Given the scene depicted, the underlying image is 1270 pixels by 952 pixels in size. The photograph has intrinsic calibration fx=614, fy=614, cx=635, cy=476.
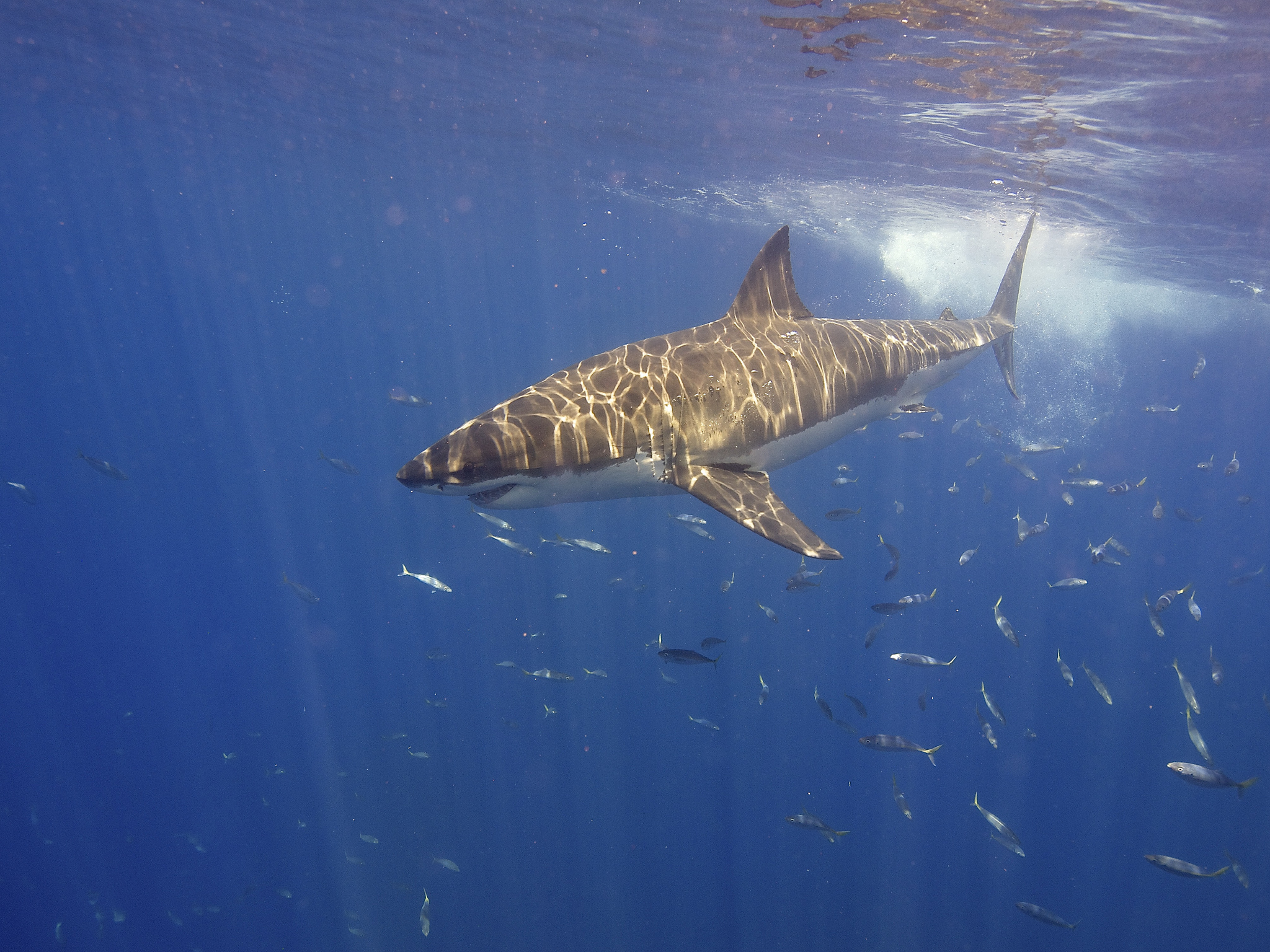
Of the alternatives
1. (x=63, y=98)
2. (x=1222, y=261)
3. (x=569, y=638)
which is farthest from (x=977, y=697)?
(x=63, y=98)

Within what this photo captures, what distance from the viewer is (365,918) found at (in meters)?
16.7

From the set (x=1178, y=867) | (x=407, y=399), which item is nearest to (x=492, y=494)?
(x=1178, y=867)

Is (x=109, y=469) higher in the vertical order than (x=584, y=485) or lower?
lower

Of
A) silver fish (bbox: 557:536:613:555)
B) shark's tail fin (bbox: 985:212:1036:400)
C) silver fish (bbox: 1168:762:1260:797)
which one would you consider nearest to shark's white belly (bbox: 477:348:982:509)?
shark's tail fin (bbox: 985:212:1036:400)

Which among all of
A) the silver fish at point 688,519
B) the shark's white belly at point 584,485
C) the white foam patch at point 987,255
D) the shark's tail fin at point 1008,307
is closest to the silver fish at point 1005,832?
the silver fish at point 688,519

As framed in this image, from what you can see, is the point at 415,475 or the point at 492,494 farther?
the point at 492,494

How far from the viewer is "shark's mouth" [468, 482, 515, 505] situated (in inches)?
176

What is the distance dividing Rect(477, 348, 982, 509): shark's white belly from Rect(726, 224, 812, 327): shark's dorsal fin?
4.40ft

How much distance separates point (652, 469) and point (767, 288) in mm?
2753

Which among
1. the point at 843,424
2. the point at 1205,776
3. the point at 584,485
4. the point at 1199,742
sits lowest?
the point at 1199,742

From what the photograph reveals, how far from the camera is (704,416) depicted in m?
5.20

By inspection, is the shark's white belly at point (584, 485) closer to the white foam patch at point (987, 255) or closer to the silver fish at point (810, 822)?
the silver fish at point (810, 822)

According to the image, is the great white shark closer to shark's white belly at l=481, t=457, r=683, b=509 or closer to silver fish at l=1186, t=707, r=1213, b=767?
shark's white belly at l=481, t=457, r=683, b=509

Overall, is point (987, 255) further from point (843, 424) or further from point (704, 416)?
point (704, 416)
